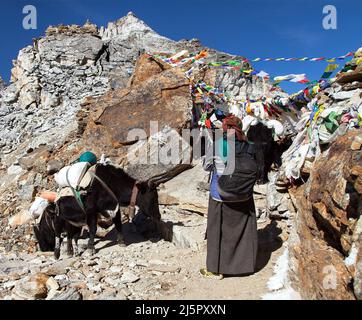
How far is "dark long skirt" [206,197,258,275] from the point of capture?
3.96 m

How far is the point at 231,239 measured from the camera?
398 centimetres

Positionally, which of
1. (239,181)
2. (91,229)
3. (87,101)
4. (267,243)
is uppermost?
(87,101)

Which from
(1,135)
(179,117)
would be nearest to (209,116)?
(179,117)

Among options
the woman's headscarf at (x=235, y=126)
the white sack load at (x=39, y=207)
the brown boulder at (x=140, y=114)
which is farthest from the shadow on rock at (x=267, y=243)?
the brown boulder at (x=140, y=114)

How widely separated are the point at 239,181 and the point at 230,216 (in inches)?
16.5

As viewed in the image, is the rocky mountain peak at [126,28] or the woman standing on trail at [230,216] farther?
the rocky mountain peak at [126,28]

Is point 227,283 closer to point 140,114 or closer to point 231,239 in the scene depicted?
point 231,239

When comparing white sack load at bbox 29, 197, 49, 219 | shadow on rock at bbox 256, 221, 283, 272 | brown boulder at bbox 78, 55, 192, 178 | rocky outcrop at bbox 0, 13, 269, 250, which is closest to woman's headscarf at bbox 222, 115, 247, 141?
shadow on rock at bbox 256, 221, 283, 272

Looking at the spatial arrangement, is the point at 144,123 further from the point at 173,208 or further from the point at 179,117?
the point at 173,208

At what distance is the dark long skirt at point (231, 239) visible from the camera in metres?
3.96

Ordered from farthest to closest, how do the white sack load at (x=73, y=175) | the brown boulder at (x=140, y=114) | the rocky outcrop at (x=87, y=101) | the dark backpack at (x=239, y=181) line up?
the rocky outcrop at (x=87, y=101) < the brown boulder at (x=140, y=114) < the white sack load at (x=73, y=175) < the dark backpack at (x=239, y=181)

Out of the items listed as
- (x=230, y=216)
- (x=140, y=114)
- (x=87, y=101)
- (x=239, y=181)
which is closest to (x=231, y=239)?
(x=230, y=216)

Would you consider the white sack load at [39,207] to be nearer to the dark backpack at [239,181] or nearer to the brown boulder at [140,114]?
the brown boulder at [140,114]

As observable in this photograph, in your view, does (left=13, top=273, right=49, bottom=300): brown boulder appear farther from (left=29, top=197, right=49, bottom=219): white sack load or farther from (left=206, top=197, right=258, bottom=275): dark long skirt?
(left=29, top=197, right=49, bottom=219): white sack load
